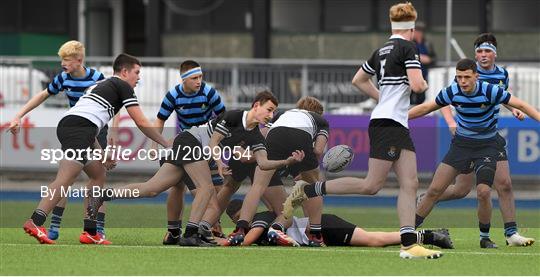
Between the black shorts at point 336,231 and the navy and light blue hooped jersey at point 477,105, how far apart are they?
1370 mm

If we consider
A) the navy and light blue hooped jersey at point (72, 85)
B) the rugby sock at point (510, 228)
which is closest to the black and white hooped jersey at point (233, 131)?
the navy and light blue hooped jersey at point (72, 85)

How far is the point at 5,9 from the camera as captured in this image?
3441 cm

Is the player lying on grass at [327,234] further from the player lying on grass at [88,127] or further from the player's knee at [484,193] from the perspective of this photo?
the player lying on grass at [88,127]

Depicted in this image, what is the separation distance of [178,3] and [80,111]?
1957 cm

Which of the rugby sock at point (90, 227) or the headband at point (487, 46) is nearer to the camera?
the rugby sock at point (90, 227)

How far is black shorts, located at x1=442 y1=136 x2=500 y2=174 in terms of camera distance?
44.8 ft

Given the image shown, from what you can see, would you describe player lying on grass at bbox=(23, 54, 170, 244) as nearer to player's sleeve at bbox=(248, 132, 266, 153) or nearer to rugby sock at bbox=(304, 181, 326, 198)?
player's sleeve at bbox=(248, 132, 266, 153)

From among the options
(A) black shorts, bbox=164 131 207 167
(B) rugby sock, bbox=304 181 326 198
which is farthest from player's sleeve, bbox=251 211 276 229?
(A) black shorts, bbox=164 131 207 167

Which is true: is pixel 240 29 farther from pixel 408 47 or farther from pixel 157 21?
pixel 408 47

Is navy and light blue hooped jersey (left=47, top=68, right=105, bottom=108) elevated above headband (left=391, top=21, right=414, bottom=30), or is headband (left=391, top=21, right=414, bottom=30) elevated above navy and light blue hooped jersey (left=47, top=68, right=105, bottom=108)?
headband (left=391, top=21, right=414, bottom=30)

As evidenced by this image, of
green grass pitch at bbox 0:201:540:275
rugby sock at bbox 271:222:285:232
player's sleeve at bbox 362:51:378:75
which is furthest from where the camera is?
→ rugby sock at bbox 271:222:285:232

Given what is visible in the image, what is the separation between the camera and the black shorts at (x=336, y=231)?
1354cm

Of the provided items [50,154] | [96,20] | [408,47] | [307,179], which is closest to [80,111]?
[307,179]

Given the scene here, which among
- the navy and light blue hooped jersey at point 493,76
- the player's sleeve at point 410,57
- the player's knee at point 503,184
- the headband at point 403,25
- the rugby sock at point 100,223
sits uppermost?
the headband at point 403,25
